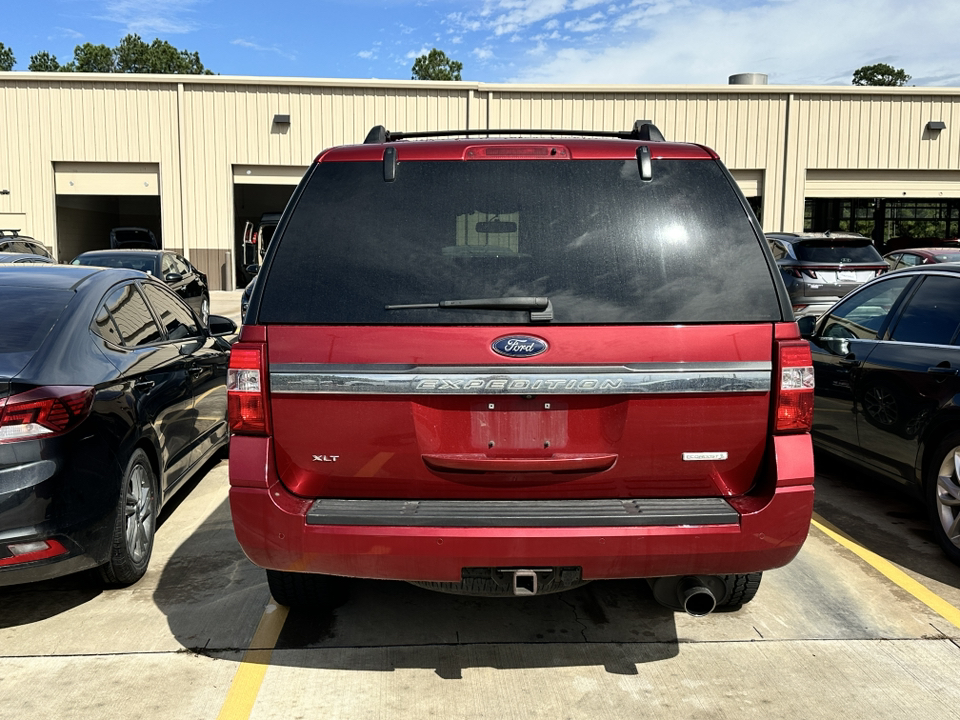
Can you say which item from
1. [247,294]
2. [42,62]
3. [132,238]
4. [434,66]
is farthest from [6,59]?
[247,294]

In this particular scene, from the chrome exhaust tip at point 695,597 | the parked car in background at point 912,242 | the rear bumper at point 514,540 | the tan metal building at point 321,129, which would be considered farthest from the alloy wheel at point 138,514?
the parked car in background at point 912,242

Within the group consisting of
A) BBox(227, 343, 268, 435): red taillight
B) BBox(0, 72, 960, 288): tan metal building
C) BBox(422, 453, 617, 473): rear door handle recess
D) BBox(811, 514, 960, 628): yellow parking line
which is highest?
BBox(0, 72, 960, 288): tan metal building

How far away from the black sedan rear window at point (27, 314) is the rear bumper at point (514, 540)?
Answer: 5.08 feet

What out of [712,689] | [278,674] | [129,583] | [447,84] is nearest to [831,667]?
[712,689]

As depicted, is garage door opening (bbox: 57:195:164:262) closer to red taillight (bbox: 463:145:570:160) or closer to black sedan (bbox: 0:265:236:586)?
black sedan (bbox: 0:265:236:586)

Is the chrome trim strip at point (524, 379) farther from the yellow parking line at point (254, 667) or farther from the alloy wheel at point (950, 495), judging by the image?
the alloy wheel at point (950, 495)

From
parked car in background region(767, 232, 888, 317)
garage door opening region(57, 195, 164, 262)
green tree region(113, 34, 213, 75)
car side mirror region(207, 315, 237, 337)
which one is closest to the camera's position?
car side mirror region(207, 315, 237, 337)

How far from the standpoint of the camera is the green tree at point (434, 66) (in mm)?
79250

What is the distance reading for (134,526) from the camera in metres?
4.41

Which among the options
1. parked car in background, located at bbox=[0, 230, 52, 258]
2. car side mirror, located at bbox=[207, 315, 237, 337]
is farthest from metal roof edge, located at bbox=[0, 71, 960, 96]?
car side mirror, located at bbox=[207, 315, 237, 337]

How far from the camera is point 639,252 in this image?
3133 mm

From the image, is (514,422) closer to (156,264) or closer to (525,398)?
(525,398)

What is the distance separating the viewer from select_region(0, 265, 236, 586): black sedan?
12.1ft

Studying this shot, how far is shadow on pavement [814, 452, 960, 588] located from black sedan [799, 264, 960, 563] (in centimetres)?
14
